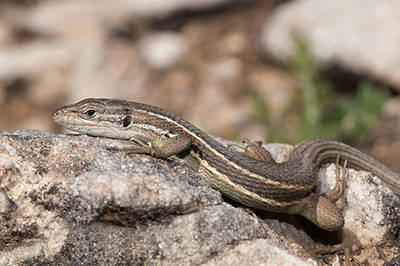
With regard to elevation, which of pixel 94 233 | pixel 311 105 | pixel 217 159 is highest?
pixel 311 105

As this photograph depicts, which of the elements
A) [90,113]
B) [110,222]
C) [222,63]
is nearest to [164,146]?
[90,113]

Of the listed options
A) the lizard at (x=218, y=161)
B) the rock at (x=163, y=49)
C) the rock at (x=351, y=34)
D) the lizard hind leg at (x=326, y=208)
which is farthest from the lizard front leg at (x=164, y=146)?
the rock at (x=163, y=49)

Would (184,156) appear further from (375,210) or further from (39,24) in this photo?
(39,24)

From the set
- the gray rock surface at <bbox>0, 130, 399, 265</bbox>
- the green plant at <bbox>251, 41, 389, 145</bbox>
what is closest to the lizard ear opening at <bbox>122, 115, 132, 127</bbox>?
the gray rock surface at <bbox>0, 130, 399, 265</bbox>

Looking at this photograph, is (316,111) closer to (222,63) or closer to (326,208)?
(326,208)

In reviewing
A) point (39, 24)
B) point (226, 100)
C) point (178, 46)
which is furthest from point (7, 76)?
point (226, 100)

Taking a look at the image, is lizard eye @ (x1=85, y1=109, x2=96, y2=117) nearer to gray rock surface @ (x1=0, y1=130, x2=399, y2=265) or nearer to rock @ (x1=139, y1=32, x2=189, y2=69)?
gray rock surface @ (x1=0, y1=130, x2=399, y2=265)
